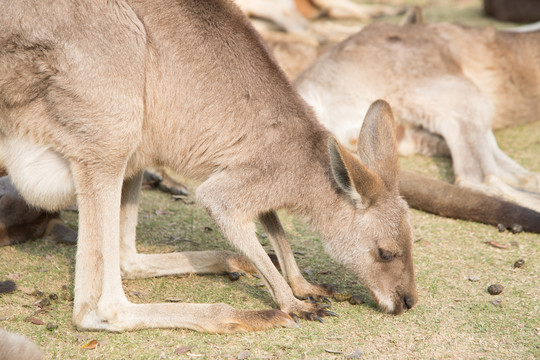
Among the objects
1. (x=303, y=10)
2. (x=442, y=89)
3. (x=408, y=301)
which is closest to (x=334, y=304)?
(x=408, y=301)

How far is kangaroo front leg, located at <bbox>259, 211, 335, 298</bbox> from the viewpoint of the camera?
11.6 feet

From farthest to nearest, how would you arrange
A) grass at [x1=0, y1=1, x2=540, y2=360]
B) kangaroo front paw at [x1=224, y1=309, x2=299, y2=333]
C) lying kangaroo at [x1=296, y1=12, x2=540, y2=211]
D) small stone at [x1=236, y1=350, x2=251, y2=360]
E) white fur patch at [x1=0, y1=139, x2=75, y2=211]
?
lying kangaroo at [x1=296, y1=12, x2=540, y2=211] < white fur patch at [x1=0, y1=139, x2=75, y2=211] < kangaroo front paw at [x1=224, y1=309, x2=299, y2=333] < grass at [x1=0, y1=1, x2=540, y2=360] < small stone at [x1=236, y1=350, x2=251, y2=360]

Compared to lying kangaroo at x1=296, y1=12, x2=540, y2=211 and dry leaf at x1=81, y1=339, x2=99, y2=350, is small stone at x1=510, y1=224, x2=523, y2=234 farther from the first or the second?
dry leaf at x1=81, y1=339, x2=99, y2=350

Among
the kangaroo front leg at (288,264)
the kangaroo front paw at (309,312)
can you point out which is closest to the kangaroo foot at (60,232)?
the kangaroo front leg at (288,264)

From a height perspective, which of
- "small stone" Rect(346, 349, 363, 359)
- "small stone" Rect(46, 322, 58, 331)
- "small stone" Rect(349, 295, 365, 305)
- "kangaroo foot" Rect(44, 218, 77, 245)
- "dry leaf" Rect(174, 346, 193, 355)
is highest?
"dry leaf" Rect(174, 346, 193, 355)

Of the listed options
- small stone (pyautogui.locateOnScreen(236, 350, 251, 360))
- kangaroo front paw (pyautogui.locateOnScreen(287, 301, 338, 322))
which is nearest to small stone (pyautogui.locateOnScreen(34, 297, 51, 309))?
small stone (pyautogui.locateOnScreen(236, 350, 251, 360))

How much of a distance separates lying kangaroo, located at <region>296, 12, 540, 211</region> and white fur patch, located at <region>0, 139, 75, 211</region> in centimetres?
283

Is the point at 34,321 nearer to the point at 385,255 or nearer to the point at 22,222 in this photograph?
the point at 22,222

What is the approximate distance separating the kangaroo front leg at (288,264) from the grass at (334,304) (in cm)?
15

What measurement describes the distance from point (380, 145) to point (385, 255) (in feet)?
1.77

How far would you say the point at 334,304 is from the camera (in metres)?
3.49

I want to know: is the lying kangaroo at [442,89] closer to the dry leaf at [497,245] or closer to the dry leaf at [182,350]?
the dry leaf at [497,245]

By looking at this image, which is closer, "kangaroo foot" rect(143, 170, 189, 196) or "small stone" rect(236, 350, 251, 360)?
"small stone" rect(236, 350, 251, 360)

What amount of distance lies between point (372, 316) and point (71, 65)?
1850mm
